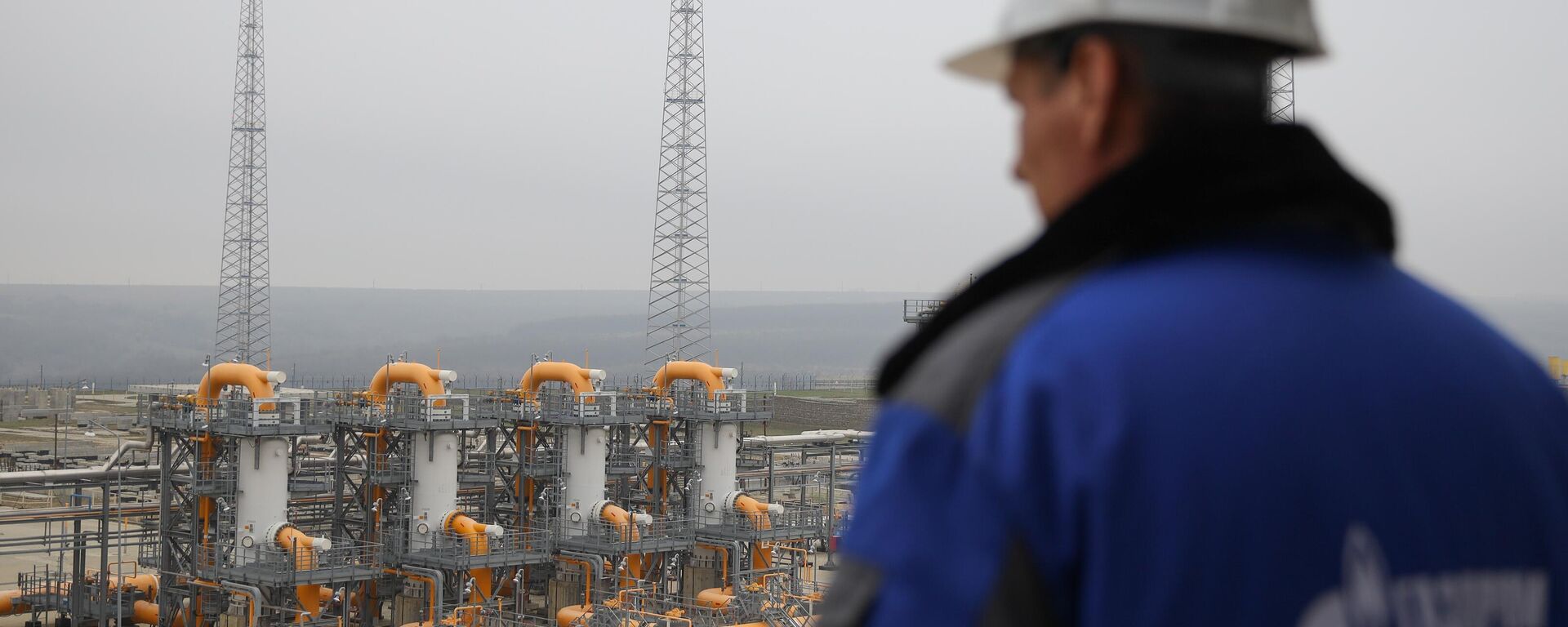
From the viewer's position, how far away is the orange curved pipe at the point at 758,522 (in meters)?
32.8

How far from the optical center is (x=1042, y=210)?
5.61 ft

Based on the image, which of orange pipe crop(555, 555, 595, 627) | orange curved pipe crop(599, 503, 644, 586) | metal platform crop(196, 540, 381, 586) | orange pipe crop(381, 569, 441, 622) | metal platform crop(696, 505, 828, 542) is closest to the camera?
metal platform crop(196, 540, 381, 586)

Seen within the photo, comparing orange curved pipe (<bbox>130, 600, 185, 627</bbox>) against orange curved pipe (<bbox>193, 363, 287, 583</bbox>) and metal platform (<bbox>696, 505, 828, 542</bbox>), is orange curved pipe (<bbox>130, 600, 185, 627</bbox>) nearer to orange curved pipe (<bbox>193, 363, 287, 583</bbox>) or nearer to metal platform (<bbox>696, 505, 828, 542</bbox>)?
orange curved pipe (<bbox>193, 363, 287, 583</bbox>)

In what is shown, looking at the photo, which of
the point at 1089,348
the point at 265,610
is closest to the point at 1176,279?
the point at 1089,348

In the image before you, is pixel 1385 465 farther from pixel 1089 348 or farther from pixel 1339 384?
pixel 1089 348

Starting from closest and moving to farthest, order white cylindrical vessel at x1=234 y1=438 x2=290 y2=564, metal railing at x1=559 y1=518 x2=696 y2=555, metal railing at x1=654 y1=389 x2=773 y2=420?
1. white cylindrical vessel at x1=234 y1=438 x2=290 y2=564
2. metal railing at x1=559 y1=518 x2=696 y2=555
3. metal railing at x1=654 y1=389 x2=773 y2=420

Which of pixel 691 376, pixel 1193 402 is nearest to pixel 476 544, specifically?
pixel 691 376

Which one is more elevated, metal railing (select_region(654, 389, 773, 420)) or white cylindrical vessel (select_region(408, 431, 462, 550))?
metal railing (select_region(654, 389, 773, 420))

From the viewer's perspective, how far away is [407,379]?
29.1m

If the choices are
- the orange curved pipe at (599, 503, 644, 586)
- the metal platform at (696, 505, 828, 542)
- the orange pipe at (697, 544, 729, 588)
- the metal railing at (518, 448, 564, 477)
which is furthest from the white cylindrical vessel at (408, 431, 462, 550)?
the orange pipe at (697, 544, 729, 588)

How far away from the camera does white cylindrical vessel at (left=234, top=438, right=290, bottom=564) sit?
26.0m

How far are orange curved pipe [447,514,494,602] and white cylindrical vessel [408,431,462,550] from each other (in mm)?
397

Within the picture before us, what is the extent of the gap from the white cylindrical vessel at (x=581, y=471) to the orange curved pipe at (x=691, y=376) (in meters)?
3.46

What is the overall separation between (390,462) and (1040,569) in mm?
29318
